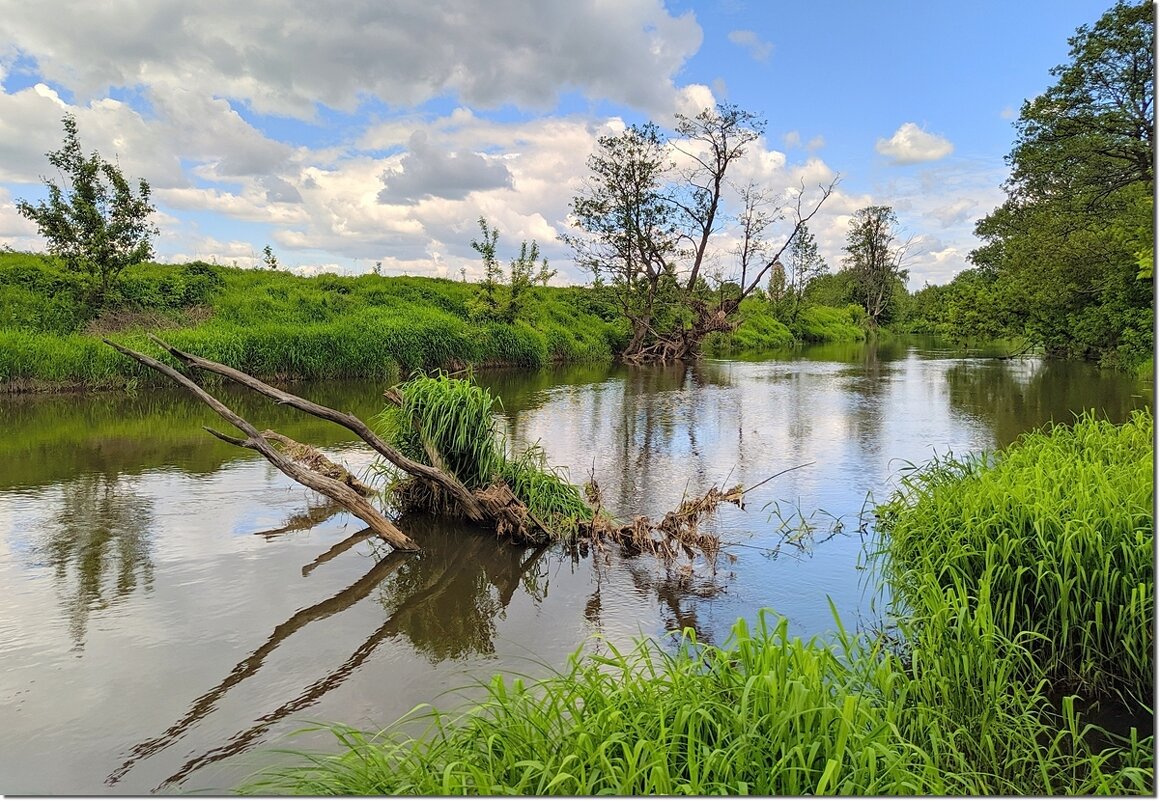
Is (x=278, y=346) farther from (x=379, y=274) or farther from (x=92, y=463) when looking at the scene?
(x=379, y=274)

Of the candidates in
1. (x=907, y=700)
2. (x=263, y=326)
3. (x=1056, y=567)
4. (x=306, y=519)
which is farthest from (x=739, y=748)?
(x=263, y=326)

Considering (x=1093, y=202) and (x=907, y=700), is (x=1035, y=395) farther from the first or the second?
(x=907, y=700)

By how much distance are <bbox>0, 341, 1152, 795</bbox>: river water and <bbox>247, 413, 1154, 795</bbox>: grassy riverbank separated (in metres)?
0.52

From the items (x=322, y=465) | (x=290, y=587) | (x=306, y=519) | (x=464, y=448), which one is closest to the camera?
(x=290, y=587)

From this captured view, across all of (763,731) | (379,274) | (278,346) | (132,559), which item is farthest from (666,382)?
(763,731)

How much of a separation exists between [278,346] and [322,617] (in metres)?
14.5

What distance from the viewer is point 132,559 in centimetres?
566

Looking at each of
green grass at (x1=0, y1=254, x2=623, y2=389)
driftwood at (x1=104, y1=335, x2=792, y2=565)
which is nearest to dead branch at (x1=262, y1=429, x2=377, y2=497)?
driftwood at (x1=104, y1=335, x2=792, y2=565)

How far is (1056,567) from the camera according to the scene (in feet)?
12.3

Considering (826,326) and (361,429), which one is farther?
(826,326)

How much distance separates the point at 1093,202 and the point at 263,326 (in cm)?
2080

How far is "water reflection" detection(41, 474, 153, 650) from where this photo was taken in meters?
4.90

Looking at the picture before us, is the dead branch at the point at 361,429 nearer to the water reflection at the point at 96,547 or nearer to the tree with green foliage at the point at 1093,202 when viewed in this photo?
the water reflection at the point at 96,547

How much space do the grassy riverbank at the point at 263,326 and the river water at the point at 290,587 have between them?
4208 mm
